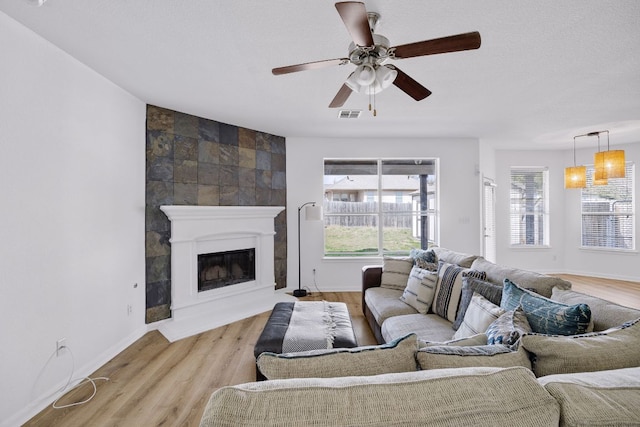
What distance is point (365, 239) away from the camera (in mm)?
5289

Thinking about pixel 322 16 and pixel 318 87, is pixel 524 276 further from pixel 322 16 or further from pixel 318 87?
pixel 318 87

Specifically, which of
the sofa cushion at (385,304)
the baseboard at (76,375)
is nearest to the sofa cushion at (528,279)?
the sofa cushion at (385,304)

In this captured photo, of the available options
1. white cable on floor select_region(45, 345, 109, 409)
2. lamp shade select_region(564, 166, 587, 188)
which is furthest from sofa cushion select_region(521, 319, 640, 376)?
lamp shade select_region(564, 166, 587, 188)

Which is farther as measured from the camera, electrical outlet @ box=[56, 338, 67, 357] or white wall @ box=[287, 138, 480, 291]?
white wall @ box=[287, 138, 480, 291]

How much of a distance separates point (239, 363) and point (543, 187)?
6.92 meters

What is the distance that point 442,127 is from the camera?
4.48 metres

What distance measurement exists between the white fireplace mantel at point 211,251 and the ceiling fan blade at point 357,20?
2.83 meters

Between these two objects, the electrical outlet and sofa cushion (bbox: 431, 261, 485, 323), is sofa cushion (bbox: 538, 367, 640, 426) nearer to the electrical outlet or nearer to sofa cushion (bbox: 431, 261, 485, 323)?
sofa cushion (bbox: 431, 261, 485, 323)

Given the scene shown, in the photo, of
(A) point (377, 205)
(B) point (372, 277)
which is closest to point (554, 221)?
(A) point (377, 205)

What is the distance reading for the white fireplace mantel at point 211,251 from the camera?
356 cm

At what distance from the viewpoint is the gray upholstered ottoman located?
217 centimetres

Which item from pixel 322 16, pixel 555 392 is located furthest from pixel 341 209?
pixel 555 392

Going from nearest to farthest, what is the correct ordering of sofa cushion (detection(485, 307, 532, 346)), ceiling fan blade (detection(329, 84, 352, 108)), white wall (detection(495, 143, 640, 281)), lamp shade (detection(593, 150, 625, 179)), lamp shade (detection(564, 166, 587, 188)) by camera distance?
sofa cushion (detection(485, 307, 532, 346)) → ceiling fan blade (detection(329, 84, 352, 108)) → lamp shade (detection(593, 150, 625, 179)) → lamp shade (detection(564, 166, 587, 188)) → white wall (detection(495, 143, 640, 281))

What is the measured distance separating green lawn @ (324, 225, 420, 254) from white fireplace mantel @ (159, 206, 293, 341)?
116cm
